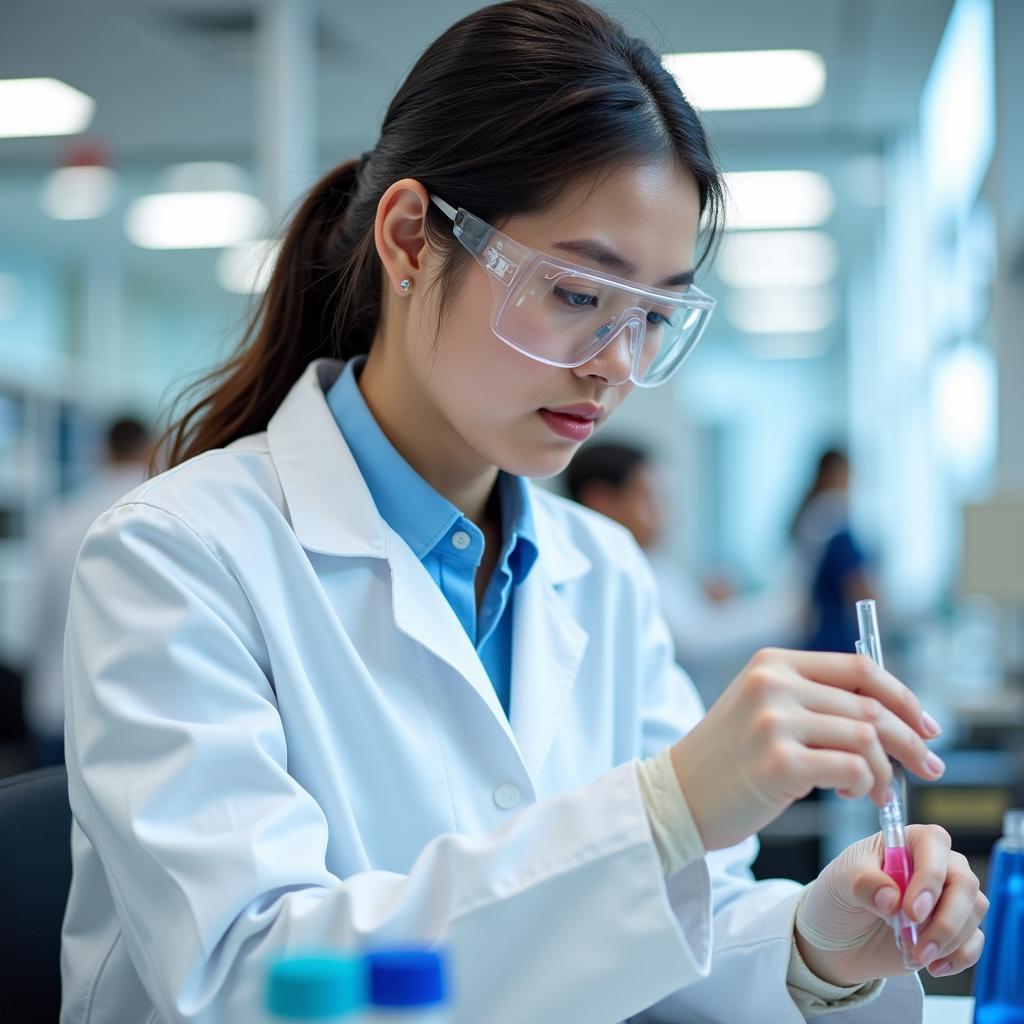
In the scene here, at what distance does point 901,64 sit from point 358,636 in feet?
15.6

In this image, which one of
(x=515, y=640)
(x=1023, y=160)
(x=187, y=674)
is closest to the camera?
(x=187, y=674)

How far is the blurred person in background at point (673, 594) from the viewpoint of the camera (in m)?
3.95

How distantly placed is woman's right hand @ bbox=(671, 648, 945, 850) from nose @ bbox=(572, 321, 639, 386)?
41 cm

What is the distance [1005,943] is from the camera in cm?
85

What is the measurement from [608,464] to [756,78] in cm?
219

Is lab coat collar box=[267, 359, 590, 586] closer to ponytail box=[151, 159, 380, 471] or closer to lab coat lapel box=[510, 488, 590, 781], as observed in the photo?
ponytail box=[151, 159, 380, 471]

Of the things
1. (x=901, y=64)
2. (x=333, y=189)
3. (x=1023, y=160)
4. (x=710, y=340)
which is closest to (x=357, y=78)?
(x=901, y=64)

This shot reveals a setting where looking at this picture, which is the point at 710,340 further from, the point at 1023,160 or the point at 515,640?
the point at 515,640

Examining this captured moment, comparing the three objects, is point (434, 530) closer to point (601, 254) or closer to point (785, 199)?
point (601, 254)

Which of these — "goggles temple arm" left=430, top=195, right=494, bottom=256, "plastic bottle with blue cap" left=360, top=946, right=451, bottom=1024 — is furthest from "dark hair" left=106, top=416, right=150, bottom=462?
"plastic bottle with blue cap" left=360, top=946, right=451, bottom=1024

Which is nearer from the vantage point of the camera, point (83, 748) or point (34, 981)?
point (83, 748)

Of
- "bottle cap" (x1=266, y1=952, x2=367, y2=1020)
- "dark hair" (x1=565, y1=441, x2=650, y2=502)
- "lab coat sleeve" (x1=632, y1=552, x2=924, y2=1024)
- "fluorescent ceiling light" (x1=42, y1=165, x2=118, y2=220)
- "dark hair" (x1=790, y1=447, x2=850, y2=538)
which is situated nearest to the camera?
"bottle cap" (x1=266, y1=952, x2=367, y2=1020)

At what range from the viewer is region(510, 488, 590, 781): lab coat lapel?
121 centimetres

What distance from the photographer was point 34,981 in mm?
1113
